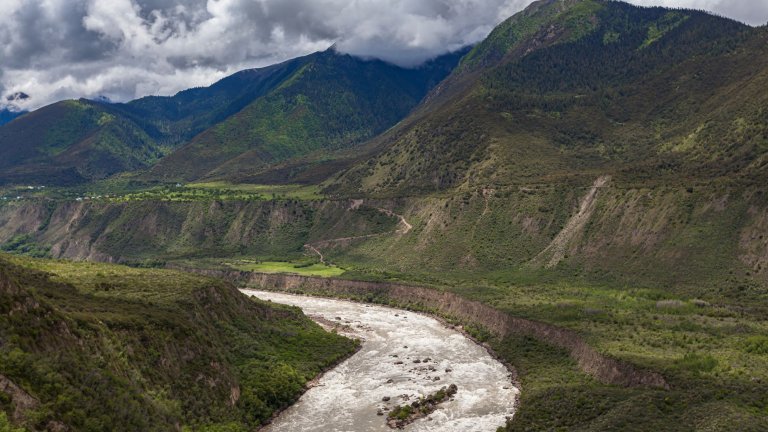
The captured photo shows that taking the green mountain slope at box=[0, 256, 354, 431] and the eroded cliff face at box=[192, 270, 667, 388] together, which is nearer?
the green mountain slope at box=[0, 256, 354, 431]

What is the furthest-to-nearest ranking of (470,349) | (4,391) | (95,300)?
1. (470,349)
2. (95,300)
3. (4,391)

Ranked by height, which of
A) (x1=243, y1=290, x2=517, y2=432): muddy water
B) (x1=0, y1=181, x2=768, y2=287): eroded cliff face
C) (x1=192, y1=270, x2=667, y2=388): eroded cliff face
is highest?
(x1=0, y1=181, x2=768, y2=287): eroded cliff face

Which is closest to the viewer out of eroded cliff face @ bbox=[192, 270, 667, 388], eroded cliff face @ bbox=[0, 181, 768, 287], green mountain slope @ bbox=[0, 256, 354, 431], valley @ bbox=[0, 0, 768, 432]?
green mountain slope @ bbox=[0, 256, 354, 431]

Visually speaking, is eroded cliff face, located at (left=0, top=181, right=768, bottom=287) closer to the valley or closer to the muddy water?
the valley

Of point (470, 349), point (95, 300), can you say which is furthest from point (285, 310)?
point (95, 300)

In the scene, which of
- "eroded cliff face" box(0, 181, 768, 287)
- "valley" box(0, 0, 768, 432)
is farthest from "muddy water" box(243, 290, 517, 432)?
"eroded cliff face" box(0, 181, 768, 287)

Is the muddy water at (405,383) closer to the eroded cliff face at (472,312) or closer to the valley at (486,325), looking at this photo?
the valley at (486,325)

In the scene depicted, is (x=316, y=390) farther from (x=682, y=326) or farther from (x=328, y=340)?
(x=682, y=326)

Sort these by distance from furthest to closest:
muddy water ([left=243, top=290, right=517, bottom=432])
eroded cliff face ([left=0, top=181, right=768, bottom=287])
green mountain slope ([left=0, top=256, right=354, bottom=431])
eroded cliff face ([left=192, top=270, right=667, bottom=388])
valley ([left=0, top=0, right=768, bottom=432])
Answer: eroded cliff face ([left=0, top=181, right=768, bottom=287]) < eroded cliff face ([left=192, top=270, right=667, bottom=388]) < muddy water ([left=243, top=290, right=517, bottom=432]) < valley ([left=0, top=0, right=768, bottom=432]) < green mountain slope ([left=0, top=256, right=354, bottom=431])
